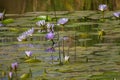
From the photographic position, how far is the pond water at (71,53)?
3275 mm

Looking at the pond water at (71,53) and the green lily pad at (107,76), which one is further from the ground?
the pond water at (71,53)

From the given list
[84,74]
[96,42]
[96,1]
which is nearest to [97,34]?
[96,42]

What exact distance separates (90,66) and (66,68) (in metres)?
0.17

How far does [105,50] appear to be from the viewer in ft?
12.7

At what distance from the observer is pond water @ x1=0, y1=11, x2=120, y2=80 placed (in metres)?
3.28

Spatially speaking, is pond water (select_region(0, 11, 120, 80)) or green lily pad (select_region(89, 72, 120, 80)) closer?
green lily pad (select_region(89, 72, 120, 80))

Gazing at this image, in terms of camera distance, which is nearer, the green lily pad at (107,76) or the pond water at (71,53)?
the green lily pad at (107,76)

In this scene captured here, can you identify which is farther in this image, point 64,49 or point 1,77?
point 64,49

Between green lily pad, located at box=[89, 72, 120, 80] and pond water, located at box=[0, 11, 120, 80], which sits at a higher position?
pond water, located at box=[0, 11, 120, 80]

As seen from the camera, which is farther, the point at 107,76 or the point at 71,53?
the point at 71,53

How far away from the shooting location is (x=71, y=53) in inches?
152

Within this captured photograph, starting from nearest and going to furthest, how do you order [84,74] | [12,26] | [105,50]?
[84,74] < [105,50] < [12,26]

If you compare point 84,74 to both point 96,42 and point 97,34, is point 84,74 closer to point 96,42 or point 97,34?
point 96,42

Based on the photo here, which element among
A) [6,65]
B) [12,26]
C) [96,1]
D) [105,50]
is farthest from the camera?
[96,1]
